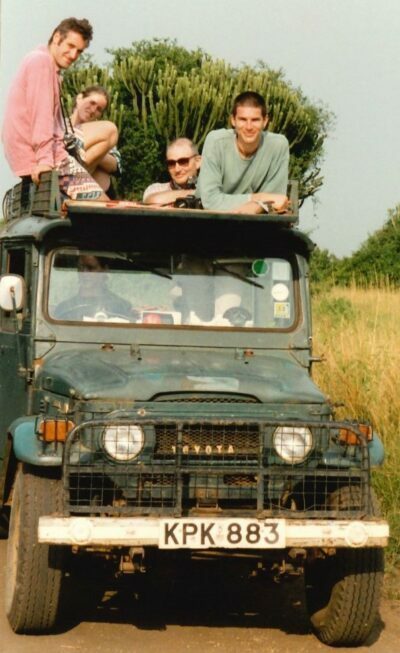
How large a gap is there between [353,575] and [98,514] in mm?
1167

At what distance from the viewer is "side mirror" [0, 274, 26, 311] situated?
670 centimetres

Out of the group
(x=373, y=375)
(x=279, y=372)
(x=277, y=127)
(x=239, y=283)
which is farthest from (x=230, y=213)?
(x=277, y=127)

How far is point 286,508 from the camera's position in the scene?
5.57 metres

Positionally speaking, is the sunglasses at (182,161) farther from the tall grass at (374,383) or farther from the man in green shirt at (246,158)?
the tall grass at (374,383)

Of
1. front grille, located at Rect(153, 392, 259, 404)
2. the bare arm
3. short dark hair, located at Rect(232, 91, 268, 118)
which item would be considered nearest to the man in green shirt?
short dark hair, located at Rect(232, 91, 268, 118)

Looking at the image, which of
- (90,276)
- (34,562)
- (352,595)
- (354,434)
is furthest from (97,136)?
(352,595)

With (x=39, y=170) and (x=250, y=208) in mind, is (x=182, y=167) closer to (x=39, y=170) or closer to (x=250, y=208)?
(x=39, y=170)

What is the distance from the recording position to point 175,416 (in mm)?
5473

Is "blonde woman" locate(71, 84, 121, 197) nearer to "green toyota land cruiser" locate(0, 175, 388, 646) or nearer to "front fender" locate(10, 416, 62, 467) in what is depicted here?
"green toyota land cruiser" locate(0, 175, 388, 646)

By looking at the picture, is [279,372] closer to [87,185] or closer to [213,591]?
[213,591]

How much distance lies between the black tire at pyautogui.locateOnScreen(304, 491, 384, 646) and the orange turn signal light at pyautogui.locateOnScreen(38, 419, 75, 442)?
4.11ft

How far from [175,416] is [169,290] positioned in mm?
1304

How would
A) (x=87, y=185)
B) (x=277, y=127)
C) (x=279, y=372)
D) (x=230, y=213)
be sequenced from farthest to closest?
(x=277, y=127)
(x=87, y=185)
(x=230, y=213)
(x=279, y=372)

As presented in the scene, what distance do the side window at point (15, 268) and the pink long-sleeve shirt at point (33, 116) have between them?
56cm
